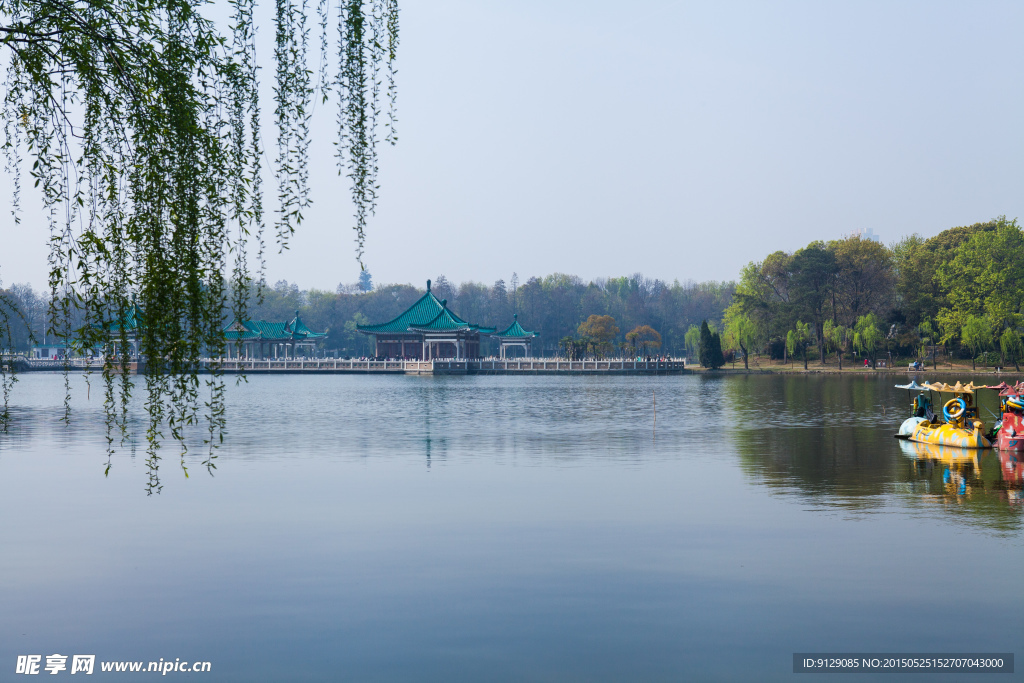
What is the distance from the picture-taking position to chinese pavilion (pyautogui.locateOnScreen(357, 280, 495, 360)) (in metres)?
86.2

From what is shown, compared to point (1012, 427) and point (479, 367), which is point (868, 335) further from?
point (1012, 427)

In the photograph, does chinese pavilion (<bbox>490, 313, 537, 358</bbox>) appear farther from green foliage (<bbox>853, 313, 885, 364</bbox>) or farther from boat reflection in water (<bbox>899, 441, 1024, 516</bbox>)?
boat reflection in water (<bbox>899, 441, 1024, 516</bbox>)

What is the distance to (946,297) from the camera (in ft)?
251

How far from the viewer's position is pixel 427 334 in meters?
87.1

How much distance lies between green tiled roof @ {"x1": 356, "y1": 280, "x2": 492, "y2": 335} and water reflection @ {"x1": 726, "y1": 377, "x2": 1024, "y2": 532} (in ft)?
169

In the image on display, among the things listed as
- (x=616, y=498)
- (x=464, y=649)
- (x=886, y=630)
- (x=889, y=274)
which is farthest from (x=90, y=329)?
(x=889, y=274)

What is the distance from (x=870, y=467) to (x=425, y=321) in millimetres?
69093

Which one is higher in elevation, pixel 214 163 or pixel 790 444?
pixel 214 163

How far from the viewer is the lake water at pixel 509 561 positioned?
8547mm

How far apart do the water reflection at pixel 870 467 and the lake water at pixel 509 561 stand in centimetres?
12

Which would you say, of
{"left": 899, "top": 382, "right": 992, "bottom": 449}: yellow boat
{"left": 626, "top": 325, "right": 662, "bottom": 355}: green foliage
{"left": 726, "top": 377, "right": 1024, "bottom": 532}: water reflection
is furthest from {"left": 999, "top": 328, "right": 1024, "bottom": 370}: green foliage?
{"left": 899, "top": 382, "right": 992, "bottom": 449}: yellow boat

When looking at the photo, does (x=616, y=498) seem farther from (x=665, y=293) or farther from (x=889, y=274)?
(x=665, y=293)

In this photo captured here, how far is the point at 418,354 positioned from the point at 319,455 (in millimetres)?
65551

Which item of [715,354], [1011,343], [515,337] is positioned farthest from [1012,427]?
[515,337]
